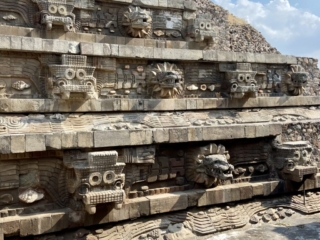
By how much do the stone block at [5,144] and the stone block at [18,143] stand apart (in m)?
0.06

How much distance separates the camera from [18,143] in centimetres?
593

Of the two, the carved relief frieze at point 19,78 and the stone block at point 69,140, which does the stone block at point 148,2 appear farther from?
the stone block at point 69,140

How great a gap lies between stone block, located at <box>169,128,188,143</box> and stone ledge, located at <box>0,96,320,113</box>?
997mm

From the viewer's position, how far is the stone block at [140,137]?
22.6 feet

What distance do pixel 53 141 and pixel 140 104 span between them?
2.41 meters

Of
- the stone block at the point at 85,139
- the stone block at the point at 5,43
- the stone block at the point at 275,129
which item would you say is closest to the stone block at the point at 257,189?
the stone block at the point at 275,129

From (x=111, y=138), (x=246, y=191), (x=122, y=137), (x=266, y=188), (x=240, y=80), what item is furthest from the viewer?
(x=240, y=80)

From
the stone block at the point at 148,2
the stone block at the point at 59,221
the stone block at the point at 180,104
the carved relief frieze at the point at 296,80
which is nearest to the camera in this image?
the stone block at the point at 59,221

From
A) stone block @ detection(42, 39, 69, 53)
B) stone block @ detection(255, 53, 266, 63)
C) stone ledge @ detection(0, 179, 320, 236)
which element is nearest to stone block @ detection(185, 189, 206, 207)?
stone ledge @ detection(0, 179, 320, 236)

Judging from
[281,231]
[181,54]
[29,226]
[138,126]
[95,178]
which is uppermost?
[181,54]

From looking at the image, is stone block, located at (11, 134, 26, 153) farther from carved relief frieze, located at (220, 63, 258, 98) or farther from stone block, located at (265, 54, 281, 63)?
stone block, located at (265, 54, 281, 63)

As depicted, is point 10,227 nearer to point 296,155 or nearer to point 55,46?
point 55,46

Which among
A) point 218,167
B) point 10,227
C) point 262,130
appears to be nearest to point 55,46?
point 10,227

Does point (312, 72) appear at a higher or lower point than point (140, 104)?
higher
